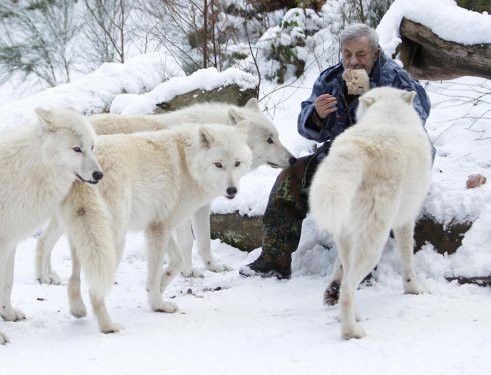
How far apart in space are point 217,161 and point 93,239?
43.4 inches

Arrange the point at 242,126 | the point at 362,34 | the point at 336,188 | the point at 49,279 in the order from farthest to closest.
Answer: the point at 49,279 → the point at 362,34 → the point at 242,126 → the point at 336,188

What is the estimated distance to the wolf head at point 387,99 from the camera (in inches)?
149

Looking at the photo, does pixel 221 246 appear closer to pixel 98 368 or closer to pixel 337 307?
pixel 337 307

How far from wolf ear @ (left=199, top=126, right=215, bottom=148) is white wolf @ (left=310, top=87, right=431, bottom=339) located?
40.8 inches

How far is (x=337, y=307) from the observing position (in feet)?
12.5

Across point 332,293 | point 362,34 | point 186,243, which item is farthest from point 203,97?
point 332,293

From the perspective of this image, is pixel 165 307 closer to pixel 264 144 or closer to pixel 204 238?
pixel 204 238

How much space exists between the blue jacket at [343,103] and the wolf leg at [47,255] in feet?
7.03

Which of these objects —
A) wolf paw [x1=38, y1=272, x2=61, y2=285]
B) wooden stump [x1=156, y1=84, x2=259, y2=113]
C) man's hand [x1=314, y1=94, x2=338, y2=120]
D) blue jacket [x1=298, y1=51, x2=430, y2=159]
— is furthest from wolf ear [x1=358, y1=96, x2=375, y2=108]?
wooden stump [x1=156, y1=84, x2=259, y2=113]

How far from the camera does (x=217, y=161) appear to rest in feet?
13.3

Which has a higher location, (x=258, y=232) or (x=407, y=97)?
(x=407, y=97)

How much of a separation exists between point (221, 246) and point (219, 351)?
2808 mm

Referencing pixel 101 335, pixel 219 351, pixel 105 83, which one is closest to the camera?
pixel 219 351

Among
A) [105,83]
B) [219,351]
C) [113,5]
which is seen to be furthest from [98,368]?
[113,5]
